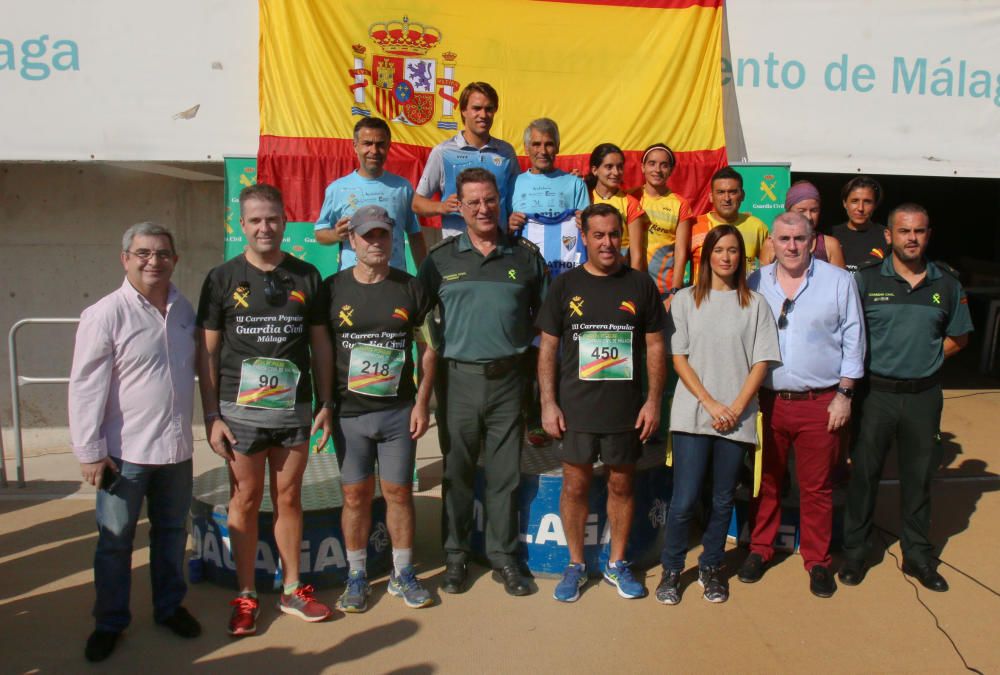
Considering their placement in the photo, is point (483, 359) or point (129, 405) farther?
point (483, 359)

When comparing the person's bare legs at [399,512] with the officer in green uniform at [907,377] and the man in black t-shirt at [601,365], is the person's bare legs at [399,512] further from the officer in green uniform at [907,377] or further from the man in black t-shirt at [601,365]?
the officer in green uniform at [907,377]

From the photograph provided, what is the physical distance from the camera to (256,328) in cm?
340

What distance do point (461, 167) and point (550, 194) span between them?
1.79 ft

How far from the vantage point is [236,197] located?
591cm

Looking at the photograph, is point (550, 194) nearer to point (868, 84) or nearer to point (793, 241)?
point (793, 241)

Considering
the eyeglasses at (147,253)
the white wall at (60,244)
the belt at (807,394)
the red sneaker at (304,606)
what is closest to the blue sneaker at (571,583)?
the red sneaker at (304,606)

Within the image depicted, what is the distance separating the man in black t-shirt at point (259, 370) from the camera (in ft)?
11.1

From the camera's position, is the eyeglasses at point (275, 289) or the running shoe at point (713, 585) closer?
the eyeglasses at point (275, 289)

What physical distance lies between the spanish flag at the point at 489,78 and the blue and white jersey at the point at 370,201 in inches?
60.8

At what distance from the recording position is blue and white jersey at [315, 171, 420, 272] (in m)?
4.42

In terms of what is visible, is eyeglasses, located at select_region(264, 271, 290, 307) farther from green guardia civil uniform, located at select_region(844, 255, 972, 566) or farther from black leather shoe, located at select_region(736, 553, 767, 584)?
green guardia civil uniform, located at select_region(844, 255, 972, 566)

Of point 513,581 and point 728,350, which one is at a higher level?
point 728,350

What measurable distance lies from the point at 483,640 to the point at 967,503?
3603 mm

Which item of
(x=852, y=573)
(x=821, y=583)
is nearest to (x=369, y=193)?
(x=821, y=583)
